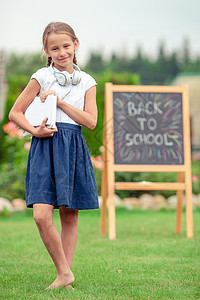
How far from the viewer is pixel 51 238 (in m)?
2.24

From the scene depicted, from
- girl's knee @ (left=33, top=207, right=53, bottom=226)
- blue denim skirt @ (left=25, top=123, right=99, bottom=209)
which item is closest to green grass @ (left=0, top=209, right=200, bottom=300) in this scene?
girl's knee @ (left=33, top=207, right=53, bottom=226)

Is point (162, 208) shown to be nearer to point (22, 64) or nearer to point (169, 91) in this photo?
point (169, 91)

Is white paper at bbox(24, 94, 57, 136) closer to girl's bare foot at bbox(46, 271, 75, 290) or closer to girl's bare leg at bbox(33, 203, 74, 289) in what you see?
girl's bare leg at bbox(33, 203, 74, 289)

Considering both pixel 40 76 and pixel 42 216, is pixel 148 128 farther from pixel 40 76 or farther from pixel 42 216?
pixel 42 216

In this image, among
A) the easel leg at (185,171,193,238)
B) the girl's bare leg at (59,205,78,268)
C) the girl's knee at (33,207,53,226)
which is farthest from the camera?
the easel leg at (185,171,193,238)

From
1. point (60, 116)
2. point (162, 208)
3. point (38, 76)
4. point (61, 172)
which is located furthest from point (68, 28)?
point (162, 208)

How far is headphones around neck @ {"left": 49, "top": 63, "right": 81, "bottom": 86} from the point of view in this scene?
7.82 feet

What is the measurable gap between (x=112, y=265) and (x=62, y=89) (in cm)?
129

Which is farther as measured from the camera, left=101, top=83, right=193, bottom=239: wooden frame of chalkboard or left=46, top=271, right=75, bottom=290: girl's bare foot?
left=101, top=83, right=193, bottom=239: wooden frame of chalkboard

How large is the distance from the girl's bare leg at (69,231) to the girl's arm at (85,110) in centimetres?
50

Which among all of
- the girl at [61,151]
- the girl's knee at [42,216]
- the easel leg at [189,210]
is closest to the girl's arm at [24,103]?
the girl at [61,151]

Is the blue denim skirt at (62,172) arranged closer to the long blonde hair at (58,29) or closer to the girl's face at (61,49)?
the girl's face at (61,49)

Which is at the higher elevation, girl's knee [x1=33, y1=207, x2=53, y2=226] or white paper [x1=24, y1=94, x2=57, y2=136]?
white paper [x1=24, y1=94, x2=57, y2=136]

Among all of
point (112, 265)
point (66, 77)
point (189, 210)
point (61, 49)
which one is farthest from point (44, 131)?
point (189, 210)
